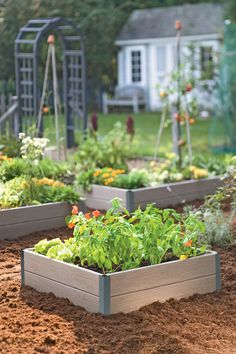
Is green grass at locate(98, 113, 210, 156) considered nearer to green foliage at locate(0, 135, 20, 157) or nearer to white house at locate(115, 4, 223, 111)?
white house at locate(115, 4, 223, 111)

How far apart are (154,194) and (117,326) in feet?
12.7

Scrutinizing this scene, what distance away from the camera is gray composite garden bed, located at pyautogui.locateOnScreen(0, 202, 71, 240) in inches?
282

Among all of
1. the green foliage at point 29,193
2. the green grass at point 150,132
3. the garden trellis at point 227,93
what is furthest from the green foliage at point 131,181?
the garden trellis at point 227,93

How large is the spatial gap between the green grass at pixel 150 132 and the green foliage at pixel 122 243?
678cm

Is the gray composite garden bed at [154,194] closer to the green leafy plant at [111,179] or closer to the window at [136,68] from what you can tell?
the green leafy plant at [111,179]

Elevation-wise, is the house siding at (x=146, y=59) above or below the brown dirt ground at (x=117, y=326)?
above

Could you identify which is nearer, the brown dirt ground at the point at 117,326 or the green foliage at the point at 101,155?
the brown dirt ground at the point at 117,326

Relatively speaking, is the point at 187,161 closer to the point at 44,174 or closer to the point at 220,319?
the point at 44,174

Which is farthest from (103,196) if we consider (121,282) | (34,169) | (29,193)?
(121,282)

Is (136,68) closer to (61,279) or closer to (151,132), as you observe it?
(151,132)

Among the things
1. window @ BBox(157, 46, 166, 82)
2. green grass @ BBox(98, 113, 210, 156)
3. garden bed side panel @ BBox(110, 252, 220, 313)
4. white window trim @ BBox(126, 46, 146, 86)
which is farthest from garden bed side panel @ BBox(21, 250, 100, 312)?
white window trim @ BBox(126, 46, 146, 86)

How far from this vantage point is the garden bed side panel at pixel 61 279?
4980mm

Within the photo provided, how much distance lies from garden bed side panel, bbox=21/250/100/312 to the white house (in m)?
20.1

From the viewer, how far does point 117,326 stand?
4777mm
